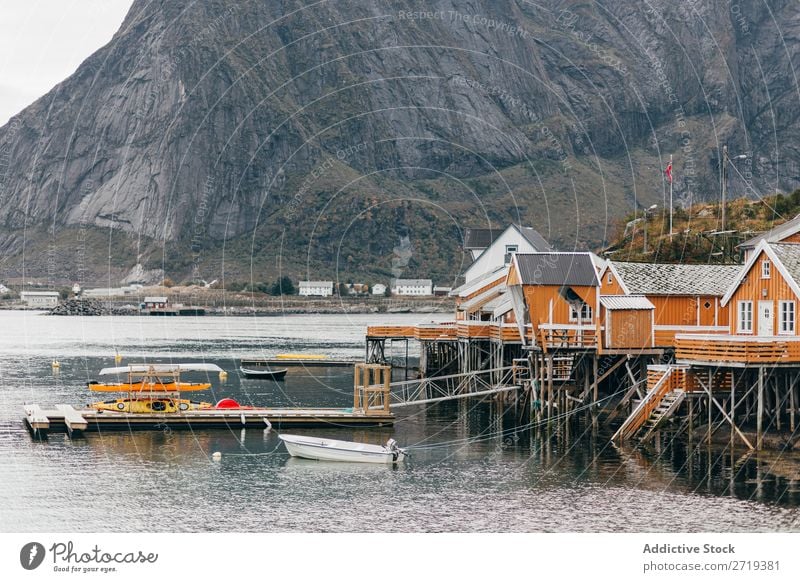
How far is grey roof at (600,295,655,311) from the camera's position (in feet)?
208

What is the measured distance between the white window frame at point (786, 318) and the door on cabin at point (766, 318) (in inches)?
19.2

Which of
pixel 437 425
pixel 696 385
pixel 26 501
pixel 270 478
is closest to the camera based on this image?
pixel 26 501

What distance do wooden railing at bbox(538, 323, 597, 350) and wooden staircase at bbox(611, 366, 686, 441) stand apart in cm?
A: 788

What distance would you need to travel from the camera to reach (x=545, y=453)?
57.8 meters

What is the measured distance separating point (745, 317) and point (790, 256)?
13.7ft

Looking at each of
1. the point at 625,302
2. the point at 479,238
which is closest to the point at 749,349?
the point at 625,302

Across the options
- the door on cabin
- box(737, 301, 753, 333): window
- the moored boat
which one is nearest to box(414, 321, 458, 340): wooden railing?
the moored boat

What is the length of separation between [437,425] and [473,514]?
2542 cm

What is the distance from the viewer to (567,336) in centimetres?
6594

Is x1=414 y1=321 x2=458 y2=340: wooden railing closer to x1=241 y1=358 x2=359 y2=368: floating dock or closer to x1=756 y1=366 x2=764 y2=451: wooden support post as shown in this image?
x1=241 y1=358 x2=359 y2=368: floating dock

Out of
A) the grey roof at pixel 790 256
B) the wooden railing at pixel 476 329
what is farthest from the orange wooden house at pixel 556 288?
the wooden railing at pixel 476 329

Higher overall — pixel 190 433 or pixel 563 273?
pixel 563 273
